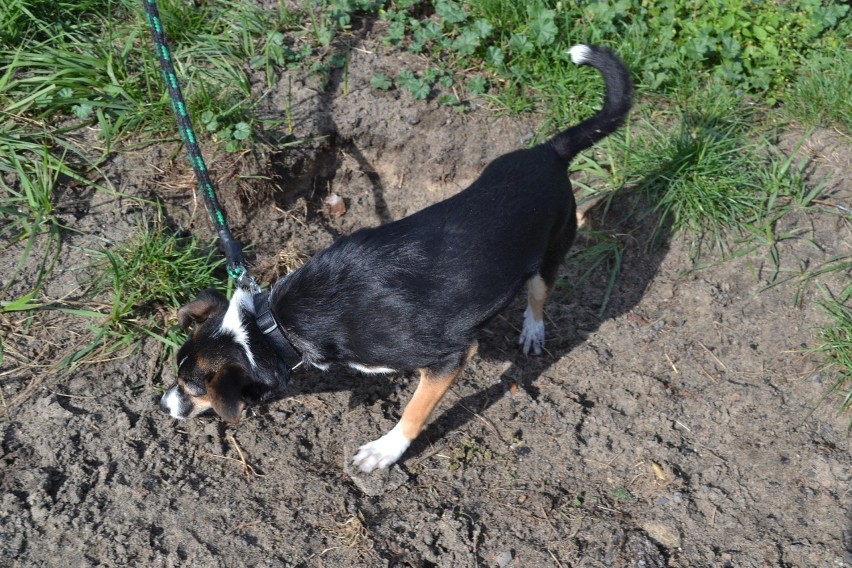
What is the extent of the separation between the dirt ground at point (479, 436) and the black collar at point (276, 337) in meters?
0.53

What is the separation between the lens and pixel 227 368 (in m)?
3.27

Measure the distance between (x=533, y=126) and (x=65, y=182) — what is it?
2723 millimetres

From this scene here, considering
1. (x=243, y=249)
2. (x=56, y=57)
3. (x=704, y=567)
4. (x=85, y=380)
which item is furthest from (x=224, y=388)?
(x=56, y=57)

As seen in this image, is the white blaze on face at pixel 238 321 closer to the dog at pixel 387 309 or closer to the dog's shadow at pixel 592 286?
the dog at pixel 387 309

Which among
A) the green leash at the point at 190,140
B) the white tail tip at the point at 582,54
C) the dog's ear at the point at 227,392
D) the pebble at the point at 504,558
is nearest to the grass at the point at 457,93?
the green leash at the point at 190,140

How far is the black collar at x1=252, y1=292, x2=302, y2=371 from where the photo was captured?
3355 millimetres

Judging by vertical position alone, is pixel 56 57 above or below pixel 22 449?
above

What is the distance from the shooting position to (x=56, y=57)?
453 cm

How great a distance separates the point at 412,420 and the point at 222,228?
1.28 metres

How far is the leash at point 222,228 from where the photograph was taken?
3.36 meters

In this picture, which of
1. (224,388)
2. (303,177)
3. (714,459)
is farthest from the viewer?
(303,177)

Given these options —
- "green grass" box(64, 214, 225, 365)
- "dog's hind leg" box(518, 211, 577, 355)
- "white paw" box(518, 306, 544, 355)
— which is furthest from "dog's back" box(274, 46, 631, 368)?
"green grass" box(64, 214, 225, 365)

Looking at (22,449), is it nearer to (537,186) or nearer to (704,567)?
(537,186)

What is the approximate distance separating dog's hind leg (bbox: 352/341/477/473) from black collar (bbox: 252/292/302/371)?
55 centimetres
